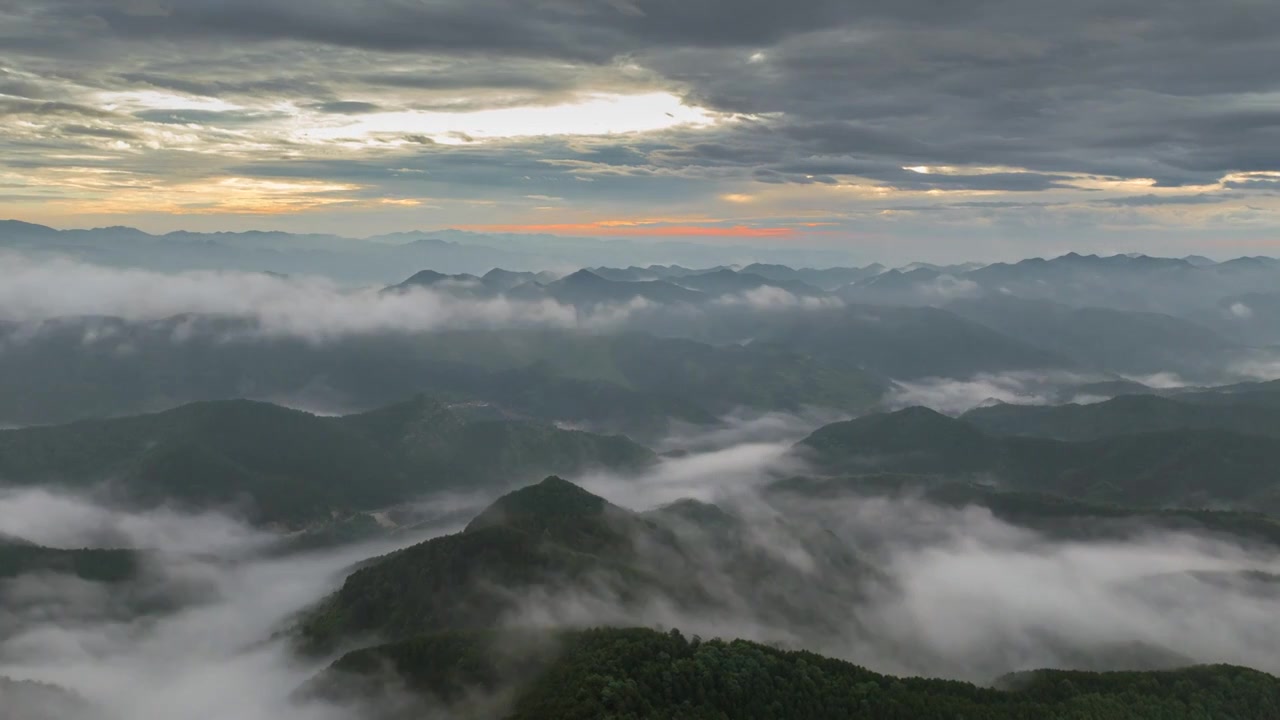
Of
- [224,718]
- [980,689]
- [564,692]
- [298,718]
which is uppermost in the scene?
[564,692]

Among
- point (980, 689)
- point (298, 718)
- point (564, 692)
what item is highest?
point (564, 692)

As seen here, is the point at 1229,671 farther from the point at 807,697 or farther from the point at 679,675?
the point at 679,675

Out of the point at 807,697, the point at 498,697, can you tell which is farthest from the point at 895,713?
the point at 498,697

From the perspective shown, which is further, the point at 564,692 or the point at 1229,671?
the point at 1229,671

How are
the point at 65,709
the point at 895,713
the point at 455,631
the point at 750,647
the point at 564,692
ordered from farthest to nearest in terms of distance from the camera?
the point at 65,709
the point at 455,631
the point at 750,647
the point at 895,713
the point at 564,692

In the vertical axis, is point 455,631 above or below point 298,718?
above

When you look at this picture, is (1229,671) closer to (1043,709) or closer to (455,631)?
(1043,709)

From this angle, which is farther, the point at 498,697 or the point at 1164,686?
the point at 1164,686

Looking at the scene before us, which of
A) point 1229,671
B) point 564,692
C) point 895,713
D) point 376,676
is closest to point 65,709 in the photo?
point 376,676

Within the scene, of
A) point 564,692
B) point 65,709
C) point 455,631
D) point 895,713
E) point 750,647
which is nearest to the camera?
point 564,692
